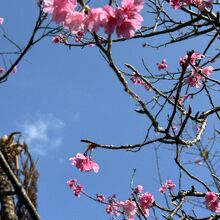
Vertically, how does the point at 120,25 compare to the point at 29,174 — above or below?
below

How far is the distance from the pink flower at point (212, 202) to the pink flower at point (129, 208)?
38.9 inches

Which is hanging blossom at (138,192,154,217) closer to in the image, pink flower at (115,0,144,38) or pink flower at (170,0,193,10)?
pink flower at (170,0,193,10)

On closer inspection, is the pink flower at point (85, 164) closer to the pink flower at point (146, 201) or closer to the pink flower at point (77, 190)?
the pink flower at point (146, 201)

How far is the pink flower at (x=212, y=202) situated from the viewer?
390 cm

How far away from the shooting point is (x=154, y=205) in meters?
4.06

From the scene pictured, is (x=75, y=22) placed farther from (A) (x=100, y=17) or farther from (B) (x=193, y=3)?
(B) (x=193, y=3)

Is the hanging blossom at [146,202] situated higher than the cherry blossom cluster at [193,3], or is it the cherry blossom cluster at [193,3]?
the cherry blossom cluster at [193,3]

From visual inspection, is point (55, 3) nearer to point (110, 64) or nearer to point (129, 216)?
point (110, 64)

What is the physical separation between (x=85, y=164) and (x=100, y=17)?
1.37 metres

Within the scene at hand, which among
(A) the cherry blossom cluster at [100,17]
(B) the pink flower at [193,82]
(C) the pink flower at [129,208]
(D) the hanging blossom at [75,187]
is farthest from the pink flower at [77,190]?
(A) the cherry blossom cluster at [100,17]

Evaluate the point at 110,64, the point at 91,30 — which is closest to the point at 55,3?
the point at 91,30

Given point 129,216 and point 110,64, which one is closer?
A: point 110,64

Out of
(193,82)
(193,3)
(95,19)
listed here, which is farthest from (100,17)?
(193,3)

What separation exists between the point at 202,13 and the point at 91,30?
2.69 meters
